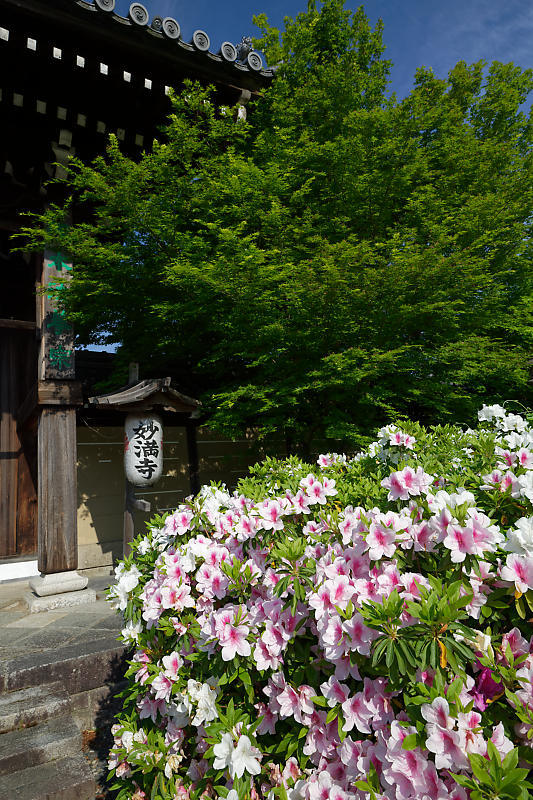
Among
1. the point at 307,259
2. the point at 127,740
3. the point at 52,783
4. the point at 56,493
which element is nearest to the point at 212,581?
the point at 127,740

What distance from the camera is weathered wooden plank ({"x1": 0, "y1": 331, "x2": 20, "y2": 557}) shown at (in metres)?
7.20

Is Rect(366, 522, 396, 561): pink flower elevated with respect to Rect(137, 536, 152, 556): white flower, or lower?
elevated

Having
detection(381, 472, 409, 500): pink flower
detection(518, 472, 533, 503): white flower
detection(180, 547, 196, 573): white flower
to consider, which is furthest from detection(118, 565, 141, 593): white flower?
detection(518, 472, 533, 503): white flower

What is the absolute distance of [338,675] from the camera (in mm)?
1398

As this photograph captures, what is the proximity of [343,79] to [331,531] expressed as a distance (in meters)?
9.11

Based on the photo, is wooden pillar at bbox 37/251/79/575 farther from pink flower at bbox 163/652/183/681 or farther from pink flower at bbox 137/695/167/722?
pink flower at bbox 163/652/183/681

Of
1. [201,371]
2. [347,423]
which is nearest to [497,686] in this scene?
[347,423]

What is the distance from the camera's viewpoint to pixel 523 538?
48.6 inches

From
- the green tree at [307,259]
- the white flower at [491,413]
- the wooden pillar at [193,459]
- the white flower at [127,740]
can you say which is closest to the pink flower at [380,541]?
the white flower at [127,740]

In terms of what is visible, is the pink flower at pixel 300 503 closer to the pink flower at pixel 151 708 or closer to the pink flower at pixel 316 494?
the pink flower at pixel 316 494

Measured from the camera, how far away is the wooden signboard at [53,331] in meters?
5.79

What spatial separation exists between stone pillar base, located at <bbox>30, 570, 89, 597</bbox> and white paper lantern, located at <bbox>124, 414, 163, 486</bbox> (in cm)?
138

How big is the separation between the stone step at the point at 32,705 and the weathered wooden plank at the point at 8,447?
13.7ft

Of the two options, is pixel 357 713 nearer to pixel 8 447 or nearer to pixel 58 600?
pixel 58 600
